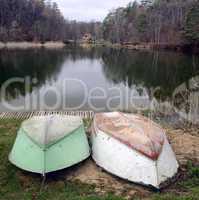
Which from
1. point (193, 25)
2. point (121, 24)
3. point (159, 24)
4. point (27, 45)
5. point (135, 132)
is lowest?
point (135, 132)

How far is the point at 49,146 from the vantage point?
4.87 metres

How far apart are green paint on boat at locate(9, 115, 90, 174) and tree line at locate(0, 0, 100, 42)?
50.3 m

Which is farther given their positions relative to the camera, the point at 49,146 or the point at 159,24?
the point at 159,24

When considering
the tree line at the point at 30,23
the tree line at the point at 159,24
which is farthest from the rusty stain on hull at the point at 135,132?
the tree line at the point at 30,23

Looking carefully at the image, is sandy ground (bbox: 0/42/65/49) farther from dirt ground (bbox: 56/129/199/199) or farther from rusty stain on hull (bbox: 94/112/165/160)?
dirt ground (bbox: 56/129/199/199)

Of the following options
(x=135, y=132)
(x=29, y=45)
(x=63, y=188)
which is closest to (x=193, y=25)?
(x=29, y=45)

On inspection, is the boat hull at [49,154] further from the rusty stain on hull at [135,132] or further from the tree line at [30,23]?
the tree line at [30,23]

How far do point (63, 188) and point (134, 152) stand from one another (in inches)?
50.9

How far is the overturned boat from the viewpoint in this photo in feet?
15.0

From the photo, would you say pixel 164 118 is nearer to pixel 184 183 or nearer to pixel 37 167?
pixel 184 183

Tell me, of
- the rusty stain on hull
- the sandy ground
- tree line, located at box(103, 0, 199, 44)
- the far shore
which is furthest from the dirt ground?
the far shore

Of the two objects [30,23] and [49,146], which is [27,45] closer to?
[30,23]

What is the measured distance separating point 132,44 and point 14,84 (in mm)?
Answer: 38703

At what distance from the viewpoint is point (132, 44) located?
5250 cm
